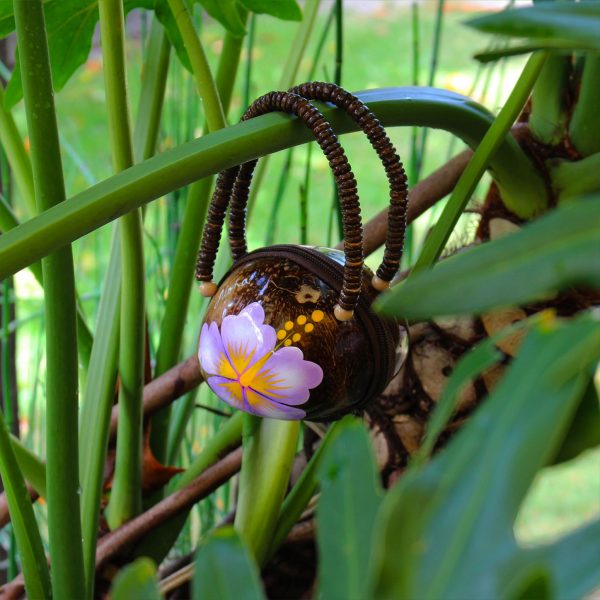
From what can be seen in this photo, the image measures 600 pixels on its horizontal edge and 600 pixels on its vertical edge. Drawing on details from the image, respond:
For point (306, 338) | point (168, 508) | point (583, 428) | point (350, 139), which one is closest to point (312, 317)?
point (306, 338)

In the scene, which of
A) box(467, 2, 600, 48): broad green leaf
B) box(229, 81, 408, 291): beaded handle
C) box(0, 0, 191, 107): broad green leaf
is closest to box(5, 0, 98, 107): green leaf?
box(0, 0, 191, 107): broad green leaf

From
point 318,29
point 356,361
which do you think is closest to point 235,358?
point 356,361

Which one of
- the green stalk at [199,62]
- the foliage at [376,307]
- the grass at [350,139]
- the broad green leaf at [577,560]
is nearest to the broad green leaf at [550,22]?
the foliage at [376,307]

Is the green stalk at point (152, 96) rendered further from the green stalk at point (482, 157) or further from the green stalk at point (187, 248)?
the green stalk at point (482, 157)

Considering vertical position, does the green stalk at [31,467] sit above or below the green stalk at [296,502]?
above

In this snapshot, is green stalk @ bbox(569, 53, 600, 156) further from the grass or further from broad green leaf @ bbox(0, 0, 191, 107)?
the grass
